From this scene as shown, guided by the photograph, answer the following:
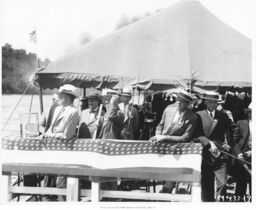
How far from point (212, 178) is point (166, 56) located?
2829mm

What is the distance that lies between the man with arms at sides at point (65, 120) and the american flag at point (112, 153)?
10cm

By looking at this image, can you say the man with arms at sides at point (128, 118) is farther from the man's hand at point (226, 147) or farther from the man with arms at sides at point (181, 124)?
the man's hand at point (226, 147)

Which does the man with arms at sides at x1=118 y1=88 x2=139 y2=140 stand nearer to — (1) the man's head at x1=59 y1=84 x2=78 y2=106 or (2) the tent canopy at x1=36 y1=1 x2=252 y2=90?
(2) the tent canopy at x1=36 y1=1 x2=252 y2=90

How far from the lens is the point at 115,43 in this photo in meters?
7.96

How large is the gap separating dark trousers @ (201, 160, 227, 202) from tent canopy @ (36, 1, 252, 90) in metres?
1.93

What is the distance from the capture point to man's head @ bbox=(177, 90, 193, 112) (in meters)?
5.08

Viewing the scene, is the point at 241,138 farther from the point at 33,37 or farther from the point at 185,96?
the point at 33,37

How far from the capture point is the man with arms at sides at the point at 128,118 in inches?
258

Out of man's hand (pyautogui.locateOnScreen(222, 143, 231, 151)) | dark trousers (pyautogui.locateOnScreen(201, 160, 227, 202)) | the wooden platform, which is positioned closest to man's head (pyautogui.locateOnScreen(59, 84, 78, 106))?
the wooden platform

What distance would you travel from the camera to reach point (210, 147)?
17.8 ft

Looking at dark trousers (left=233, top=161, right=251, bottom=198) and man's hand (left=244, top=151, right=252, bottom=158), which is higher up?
man's hand (left=244, top=151, right=252, bottom=158)

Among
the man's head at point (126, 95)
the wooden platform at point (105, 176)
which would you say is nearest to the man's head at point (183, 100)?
the wooden platform at point (105, 176)
